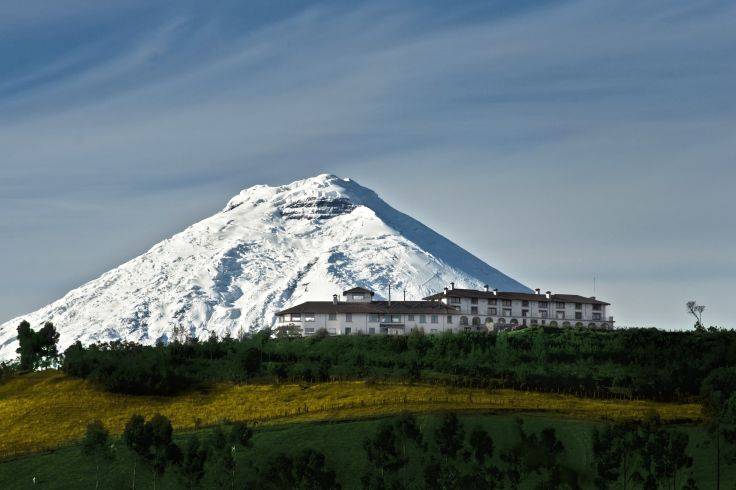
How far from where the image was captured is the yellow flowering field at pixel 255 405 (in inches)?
4562

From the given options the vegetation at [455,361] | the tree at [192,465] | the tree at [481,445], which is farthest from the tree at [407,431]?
the vegetation at [455,361]

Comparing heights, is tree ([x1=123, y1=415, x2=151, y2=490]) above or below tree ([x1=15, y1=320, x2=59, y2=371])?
below

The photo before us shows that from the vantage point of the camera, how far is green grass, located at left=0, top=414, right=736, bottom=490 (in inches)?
3784

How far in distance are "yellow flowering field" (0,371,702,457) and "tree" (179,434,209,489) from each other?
639 inches

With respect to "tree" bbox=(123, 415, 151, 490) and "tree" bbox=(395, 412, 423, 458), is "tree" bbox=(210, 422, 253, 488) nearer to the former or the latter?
"tree" bbox=(123, 415, 151, 490)

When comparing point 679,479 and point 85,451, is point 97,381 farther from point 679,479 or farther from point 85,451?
point 679,479

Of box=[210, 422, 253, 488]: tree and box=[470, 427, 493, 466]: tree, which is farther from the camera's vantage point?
box=[470, 427, 493, 466]: tree

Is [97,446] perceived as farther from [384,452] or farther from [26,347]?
[26,347]

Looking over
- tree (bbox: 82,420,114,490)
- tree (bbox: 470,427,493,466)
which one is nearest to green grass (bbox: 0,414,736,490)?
tree (bbox: 82,420,114,490)

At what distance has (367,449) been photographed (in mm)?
96750

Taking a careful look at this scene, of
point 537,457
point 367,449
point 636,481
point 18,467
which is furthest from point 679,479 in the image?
point 18,467

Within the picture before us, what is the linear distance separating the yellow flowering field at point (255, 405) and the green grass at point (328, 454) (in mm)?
4590

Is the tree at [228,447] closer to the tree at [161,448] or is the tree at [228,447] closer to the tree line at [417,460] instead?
the tree line at [417,460]

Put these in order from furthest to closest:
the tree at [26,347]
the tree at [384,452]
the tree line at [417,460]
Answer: the tree at [26,347] < the tree at [384,452] < the tree line at [417,460]
